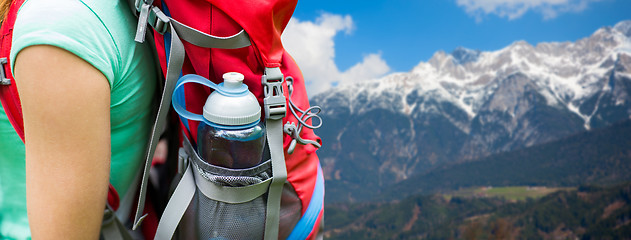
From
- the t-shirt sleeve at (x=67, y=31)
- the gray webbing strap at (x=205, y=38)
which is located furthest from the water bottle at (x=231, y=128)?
the t-shirt sleeve at (x=67, y=31)

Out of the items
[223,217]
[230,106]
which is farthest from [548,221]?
[230,106]

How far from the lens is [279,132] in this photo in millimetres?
1857

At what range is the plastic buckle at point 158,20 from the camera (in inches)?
62.3

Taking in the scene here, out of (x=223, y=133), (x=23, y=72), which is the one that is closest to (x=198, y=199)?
(x=223, y=133)

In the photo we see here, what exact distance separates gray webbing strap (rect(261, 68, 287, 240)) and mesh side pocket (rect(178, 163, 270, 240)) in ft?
0.12

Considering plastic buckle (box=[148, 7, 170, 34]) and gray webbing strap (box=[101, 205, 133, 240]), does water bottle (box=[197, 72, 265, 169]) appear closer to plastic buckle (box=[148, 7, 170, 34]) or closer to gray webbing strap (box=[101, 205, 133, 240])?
plastic buckle (box=[148, 7, 170, 34])

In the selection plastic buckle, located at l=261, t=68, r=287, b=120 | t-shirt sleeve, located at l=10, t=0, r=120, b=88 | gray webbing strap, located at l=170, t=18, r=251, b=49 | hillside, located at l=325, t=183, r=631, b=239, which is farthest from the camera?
hillside, located at l=325, t=183, r=631, b=239

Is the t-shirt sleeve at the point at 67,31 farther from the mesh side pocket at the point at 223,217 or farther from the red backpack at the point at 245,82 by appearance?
the mesh side pocket at the point at 223,217

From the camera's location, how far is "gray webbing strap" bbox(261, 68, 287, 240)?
5.88 feet

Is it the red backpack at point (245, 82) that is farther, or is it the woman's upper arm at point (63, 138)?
the red backpack at point (245, 82)

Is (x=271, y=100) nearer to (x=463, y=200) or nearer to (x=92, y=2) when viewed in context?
(x=92, y=2)

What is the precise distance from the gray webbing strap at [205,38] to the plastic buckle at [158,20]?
0.03m

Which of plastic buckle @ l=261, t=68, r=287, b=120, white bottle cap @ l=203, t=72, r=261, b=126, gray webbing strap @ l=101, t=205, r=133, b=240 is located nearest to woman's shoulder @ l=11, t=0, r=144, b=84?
white bottle cap @ l=203, t=72, r=261, b=126

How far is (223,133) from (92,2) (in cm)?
58
